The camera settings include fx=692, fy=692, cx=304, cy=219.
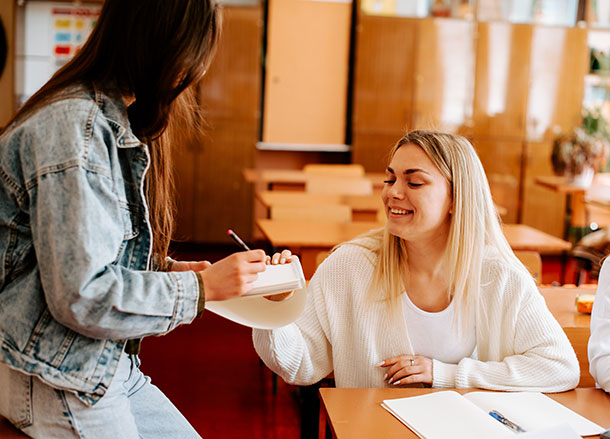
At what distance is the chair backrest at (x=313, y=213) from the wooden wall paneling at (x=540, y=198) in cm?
366

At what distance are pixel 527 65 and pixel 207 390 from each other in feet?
17.0

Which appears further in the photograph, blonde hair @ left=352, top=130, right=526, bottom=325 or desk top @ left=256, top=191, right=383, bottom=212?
desk top @ left=256, top=191, right=383, bottom=212

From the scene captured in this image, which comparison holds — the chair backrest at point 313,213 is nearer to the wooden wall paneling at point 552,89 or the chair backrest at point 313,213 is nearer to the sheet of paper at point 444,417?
the sheet of paper at point 444,417

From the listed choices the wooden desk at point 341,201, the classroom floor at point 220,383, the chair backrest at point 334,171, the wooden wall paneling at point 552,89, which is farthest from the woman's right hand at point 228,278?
the wooden wall paneling at point 552,89

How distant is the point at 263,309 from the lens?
1462 millimetres

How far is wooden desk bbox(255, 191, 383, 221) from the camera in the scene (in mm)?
4379

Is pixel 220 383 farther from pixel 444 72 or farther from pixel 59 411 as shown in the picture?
pixel 444 72

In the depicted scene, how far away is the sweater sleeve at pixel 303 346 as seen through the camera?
5.36 ft

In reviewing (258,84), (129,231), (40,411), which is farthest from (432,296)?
(258,84)

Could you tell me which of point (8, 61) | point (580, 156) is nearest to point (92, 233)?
point (580, 156)

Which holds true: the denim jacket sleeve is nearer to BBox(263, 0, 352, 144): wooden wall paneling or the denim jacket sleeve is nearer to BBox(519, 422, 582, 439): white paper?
BBox(519, 422, 582, 439): white paper

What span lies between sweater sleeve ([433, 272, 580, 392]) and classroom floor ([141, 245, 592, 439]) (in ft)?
4.46

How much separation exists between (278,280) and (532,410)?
0.57 meters

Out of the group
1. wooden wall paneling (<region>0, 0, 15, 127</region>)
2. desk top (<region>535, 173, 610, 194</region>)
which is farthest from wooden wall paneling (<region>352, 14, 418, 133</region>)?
wooden wall paneling (<region>0, 0, 15, 127</region>)
